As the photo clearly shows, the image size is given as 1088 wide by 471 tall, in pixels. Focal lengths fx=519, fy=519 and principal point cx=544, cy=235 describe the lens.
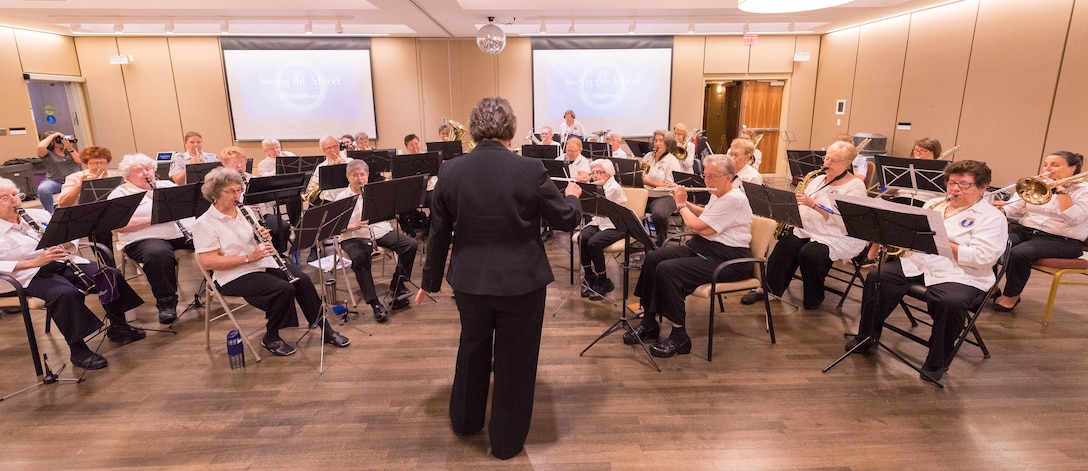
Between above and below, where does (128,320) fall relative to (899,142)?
below

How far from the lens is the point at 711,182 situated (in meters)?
3.62

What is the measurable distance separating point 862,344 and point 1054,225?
6.76 ft

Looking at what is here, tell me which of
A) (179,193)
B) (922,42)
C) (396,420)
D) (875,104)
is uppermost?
(922,42)

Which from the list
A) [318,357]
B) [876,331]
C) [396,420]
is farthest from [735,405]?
[318,357]

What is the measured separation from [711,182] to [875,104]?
785 centimetres

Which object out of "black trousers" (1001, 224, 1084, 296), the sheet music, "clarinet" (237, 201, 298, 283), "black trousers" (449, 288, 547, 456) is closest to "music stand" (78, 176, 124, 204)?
"clarinet" (237, 201, 298, 283)

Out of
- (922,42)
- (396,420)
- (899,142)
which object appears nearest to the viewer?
(396,420)

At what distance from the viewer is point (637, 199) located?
4730 millimetres

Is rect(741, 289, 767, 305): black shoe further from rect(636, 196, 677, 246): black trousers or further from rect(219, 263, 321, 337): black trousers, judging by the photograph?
rect(219, 263, 321, 337): black trousers

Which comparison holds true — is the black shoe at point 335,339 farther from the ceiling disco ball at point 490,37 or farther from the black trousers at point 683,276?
the ceiling disco ball at point 490,37

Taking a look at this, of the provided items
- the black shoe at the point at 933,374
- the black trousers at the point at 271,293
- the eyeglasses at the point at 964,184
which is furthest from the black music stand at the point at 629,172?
the black trousers at the point at 271,293

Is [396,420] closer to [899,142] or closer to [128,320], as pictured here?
[128,320]

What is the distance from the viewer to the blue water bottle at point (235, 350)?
338 cm

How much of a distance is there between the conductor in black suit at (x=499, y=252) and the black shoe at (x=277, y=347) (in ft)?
5.91
